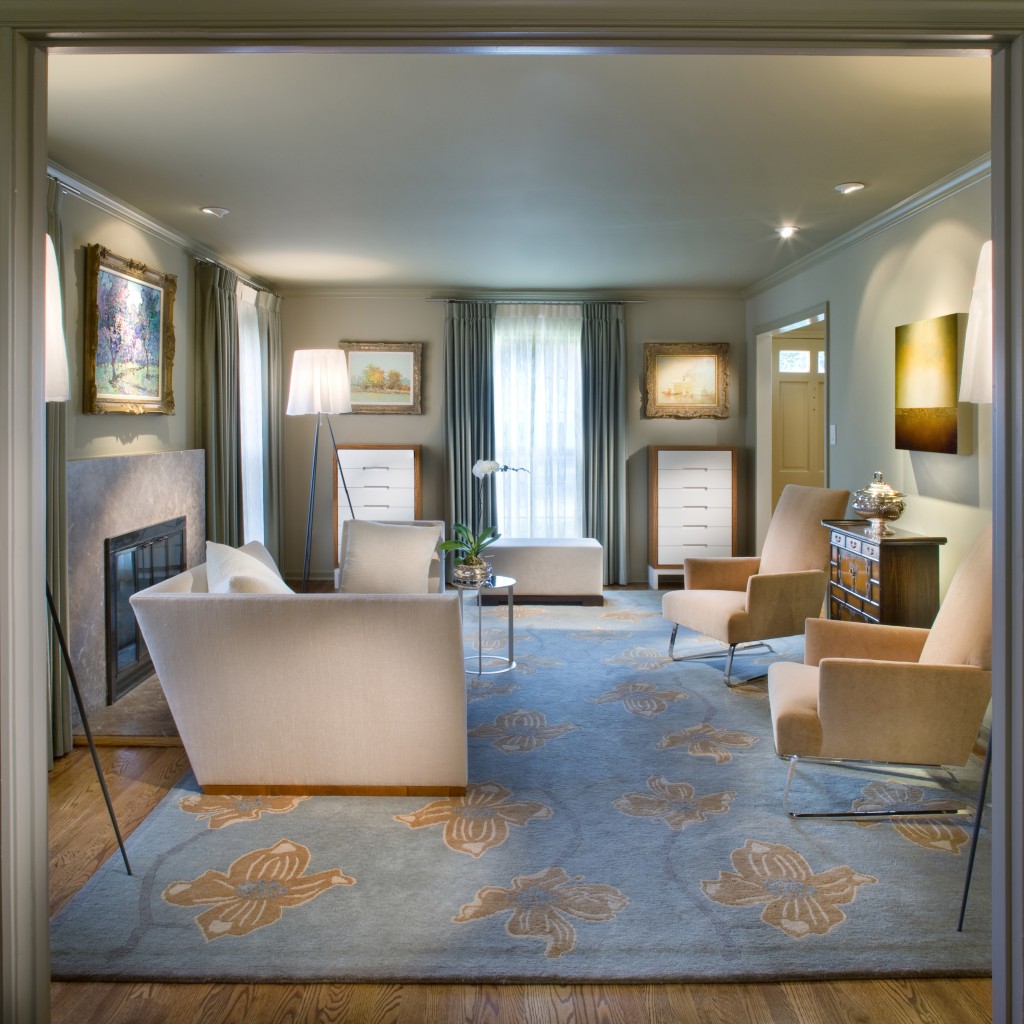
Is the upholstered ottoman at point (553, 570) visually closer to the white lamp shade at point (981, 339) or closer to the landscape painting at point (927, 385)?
the landscape painting at point (927, 385)

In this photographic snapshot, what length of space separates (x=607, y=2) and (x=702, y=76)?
5.41ft

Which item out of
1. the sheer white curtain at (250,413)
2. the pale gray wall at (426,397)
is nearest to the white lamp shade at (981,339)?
the sheer white curtain at (250,413)

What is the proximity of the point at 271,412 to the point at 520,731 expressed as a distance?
4.19 m

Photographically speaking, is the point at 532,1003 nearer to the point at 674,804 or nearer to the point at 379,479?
the point at 674,804

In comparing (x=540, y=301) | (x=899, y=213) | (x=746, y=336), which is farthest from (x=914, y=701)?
(x=540, y=301)

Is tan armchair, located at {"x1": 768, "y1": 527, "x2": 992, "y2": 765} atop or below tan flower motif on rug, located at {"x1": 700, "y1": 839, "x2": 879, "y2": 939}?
atop

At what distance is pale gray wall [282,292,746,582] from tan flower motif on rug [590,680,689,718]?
10.9 ft

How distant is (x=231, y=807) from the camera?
10.1 feet

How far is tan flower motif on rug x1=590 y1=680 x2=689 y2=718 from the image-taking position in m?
4.12

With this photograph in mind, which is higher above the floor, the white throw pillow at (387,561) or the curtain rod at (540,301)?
the curtain rod at (540,301)

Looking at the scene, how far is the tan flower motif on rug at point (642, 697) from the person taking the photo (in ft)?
13.5

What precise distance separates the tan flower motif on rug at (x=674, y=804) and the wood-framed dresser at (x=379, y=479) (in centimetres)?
452

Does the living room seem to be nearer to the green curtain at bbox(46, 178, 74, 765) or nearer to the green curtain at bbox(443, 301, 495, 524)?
the green curtain at bbox(443, 301, 495, 524)

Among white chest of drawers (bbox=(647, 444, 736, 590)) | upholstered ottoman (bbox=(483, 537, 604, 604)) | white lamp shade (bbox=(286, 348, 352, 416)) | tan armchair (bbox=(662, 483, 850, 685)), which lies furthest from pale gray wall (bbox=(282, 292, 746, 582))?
tan armchair (bbox=(662, 483, 850, 685))
